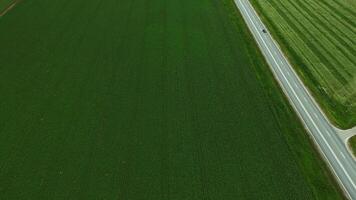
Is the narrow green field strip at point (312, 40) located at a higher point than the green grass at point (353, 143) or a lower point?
higher

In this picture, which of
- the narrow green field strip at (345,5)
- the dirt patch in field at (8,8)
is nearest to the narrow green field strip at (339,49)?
the narrow green field strip at (345,5)

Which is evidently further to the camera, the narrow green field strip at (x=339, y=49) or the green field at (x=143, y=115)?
the narrow green field strip at (x=339, y=49)

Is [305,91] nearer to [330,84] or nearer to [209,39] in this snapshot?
[330,84]

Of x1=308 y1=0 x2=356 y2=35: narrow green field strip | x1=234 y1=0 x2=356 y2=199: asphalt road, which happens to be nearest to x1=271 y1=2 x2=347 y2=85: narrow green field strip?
x1=234 y1=0 x2=356 y2=199: asphalt road

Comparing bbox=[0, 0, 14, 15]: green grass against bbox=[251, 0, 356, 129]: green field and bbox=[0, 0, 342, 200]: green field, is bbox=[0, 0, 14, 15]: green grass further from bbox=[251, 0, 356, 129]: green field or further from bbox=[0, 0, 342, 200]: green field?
bbox=[251, 0, 356, 129]: green field

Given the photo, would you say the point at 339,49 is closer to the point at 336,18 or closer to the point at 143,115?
the point at 336,18

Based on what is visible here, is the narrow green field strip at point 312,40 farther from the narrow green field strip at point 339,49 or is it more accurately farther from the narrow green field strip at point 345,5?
the narrow green field strip at point 345,5

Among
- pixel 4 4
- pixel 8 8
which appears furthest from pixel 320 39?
pixel 4 4
